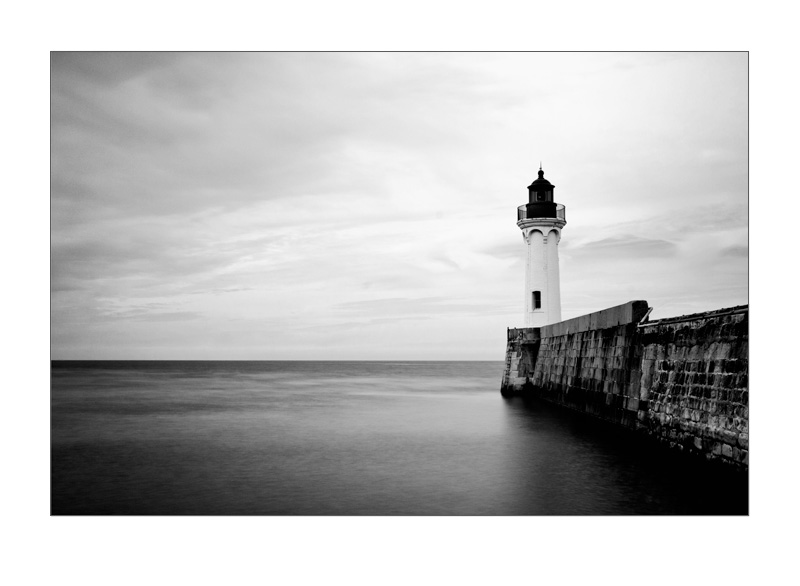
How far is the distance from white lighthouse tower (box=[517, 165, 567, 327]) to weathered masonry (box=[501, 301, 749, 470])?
2.09 meters

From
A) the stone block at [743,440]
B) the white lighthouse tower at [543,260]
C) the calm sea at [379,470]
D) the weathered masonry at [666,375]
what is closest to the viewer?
the stone block at [743,440]

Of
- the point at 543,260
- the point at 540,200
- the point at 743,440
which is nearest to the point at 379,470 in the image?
the point at 743,440

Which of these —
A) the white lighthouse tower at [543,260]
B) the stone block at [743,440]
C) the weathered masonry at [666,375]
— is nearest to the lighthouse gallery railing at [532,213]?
the white lighthouse tower at [543,260]

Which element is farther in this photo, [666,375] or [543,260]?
[543,260]

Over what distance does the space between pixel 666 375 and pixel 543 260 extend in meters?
7.53

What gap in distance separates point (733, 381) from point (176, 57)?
5.10 meters

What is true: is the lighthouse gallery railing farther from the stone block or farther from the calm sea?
the stone block

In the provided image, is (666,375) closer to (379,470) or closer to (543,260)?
(379,470)

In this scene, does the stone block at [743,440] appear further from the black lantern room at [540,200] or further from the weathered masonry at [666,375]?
the black lantern room at [540,200]

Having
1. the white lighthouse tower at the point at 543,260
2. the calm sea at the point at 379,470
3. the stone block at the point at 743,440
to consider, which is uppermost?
the white lighthouse tower at the point at 543,260

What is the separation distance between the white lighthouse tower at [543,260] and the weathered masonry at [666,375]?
82.5 inches

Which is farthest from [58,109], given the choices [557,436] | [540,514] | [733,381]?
[557,436]

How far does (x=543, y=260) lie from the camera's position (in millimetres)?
13922

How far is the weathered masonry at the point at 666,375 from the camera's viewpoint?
506 cm
